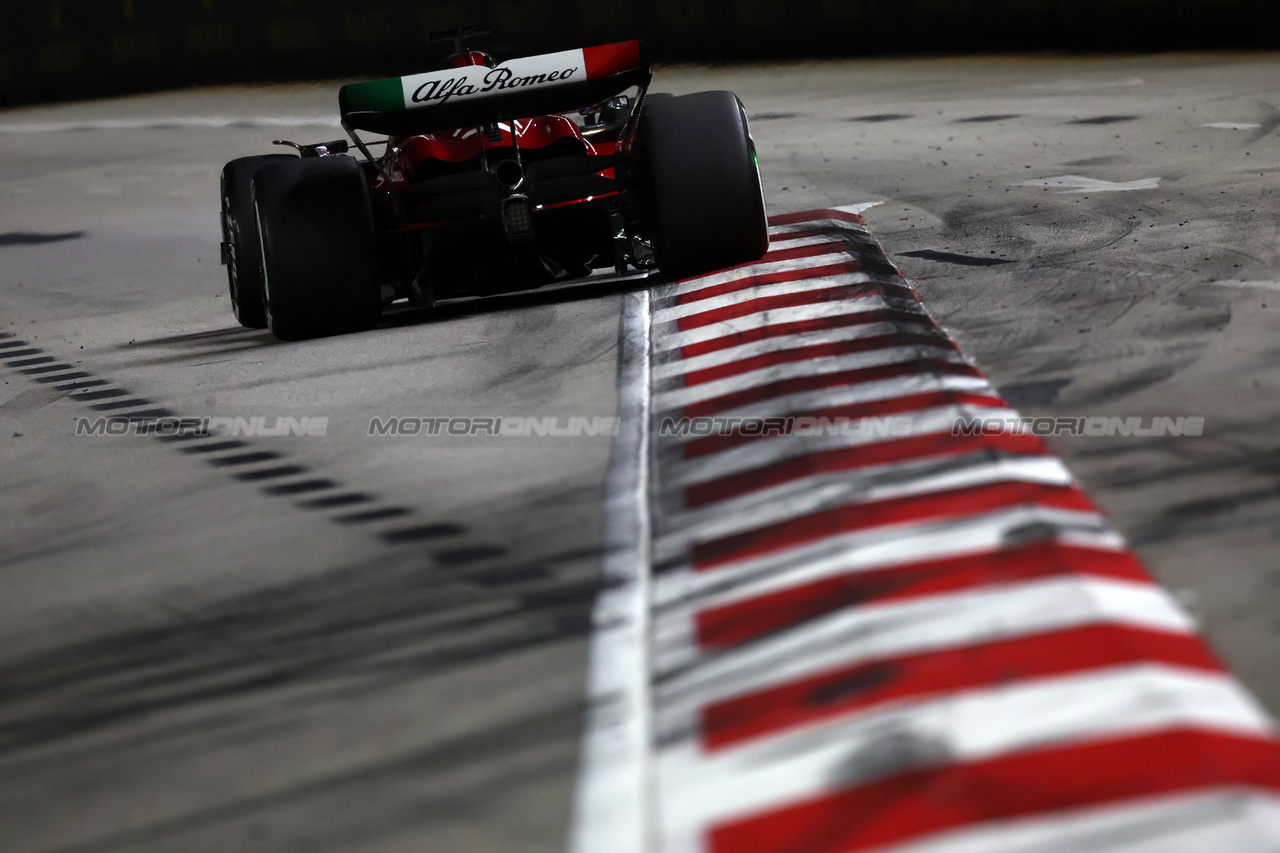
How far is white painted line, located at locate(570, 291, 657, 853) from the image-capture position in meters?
2.11

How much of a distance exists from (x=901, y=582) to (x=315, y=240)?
3568 millimetres

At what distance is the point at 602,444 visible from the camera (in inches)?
158

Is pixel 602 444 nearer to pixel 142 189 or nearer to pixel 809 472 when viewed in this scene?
pixel 809 472

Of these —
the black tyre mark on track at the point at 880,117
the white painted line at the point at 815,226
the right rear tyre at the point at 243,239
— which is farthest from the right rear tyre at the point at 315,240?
the black tyre mark on track at the point at 880,117

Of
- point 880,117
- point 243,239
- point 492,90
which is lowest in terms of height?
point 880,117

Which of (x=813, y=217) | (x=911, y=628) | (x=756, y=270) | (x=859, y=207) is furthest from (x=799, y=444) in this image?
(x=859, y=207)

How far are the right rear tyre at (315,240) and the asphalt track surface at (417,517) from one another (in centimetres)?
19

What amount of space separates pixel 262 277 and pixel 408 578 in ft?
12.0

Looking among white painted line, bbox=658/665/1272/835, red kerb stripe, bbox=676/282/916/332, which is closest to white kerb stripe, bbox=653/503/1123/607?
white painted line, bbox=658/665/1272/835

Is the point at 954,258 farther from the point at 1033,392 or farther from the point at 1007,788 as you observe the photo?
the point at 1007,788

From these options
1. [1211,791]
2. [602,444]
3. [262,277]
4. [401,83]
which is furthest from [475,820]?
[262,277]
